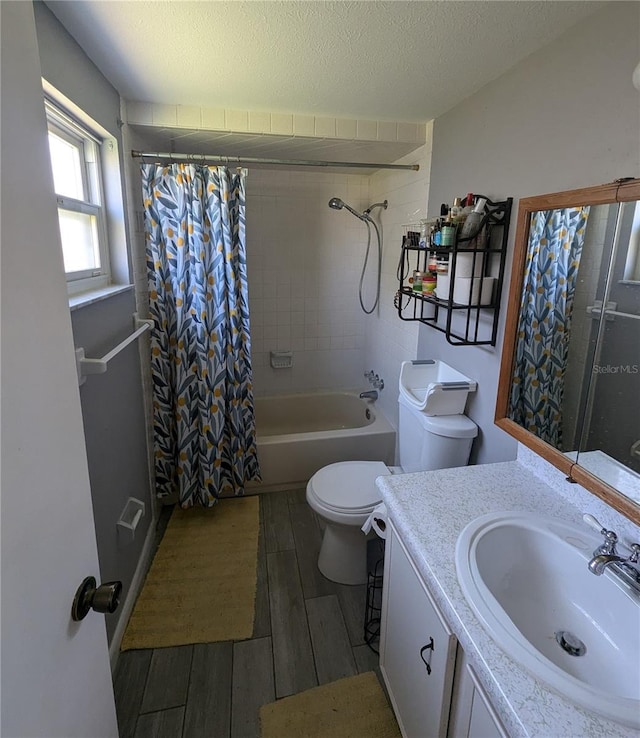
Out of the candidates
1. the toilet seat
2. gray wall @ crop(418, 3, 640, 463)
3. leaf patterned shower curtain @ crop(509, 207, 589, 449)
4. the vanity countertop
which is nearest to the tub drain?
the vanity countertop

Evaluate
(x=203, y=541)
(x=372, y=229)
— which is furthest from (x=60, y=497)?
(x=372, y=229)

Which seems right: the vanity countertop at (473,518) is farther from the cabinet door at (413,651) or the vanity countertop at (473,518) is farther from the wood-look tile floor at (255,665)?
the wood-look tile floor at (255,665)

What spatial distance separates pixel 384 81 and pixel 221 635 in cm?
239

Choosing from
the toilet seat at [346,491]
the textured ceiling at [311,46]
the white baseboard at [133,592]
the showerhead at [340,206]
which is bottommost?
the white baseboard at [133,592]

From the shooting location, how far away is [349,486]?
206 cm

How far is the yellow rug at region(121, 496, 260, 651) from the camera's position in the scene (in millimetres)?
1766

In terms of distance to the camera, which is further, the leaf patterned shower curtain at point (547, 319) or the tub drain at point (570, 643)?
the leaf patterned shower curtain at point (547, 319)

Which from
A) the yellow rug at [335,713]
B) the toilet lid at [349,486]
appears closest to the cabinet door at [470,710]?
the yellow rug at [335,713]

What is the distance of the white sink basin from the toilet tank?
64 centimetres

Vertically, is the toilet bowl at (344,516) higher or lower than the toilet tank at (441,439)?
lower

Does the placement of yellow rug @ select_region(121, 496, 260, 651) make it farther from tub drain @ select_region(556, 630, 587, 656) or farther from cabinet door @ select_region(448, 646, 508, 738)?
tub drain @ select_region(556, 630, 587, 656)

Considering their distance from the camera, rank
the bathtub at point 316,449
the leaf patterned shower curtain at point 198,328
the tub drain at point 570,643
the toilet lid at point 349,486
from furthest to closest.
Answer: the bathtub at point 316,449 < the leaf patterned shower curtain at point 198,328 < the toilet lid at point 349,486 < the tub drain at point 570,643

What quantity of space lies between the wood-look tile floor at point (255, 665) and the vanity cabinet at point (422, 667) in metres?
0.29

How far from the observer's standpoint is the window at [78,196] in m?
1.47
